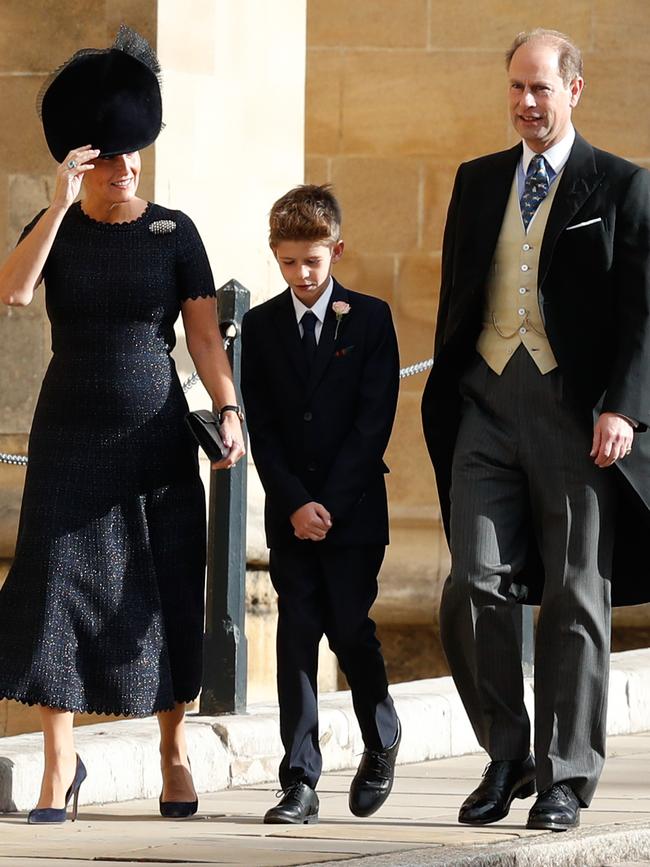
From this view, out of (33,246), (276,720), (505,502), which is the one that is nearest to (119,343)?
(33,246)

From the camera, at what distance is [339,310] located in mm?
5781

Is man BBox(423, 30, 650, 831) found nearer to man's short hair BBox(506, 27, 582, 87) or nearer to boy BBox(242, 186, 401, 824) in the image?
man's short hair BBox(506, 27, 582, 87)

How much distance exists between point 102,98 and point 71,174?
0.32 meters

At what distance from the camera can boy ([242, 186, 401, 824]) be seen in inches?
224

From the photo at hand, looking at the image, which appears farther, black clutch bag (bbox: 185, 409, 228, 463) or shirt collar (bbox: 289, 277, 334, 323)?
shirt collar (bbox: 289, 277, 334, 323)

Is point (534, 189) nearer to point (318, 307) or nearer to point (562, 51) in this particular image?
point (562, 51)

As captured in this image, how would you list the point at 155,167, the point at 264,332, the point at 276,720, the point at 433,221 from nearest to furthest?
the point at 264,332
the point at 276,720
the point at 155,167
the point at 433,221

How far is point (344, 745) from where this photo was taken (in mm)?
6984

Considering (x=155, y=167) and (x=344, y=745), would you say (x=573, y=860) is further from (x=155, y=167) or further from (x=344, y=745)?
(x=155, y=167)

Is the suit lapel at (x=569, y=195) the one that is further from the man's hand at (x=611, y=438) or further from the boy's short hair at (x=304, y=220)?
the boy's short hair at (x=304, y=220)

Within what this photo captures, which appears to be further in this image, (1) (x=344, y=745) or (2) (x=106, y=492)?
(1) (x=344, y=745)

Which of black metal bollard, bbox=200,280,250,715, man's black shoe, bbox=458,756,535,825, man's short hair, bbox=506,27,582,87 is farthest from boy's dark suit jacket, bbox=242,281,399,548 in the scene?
black metal bollard, bbox=200,280,250,715

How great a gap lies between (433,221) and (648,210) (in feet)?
17.7

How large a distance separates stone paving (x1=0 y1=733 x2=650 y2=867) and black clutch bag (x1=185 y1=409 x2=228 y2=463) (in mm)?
853
